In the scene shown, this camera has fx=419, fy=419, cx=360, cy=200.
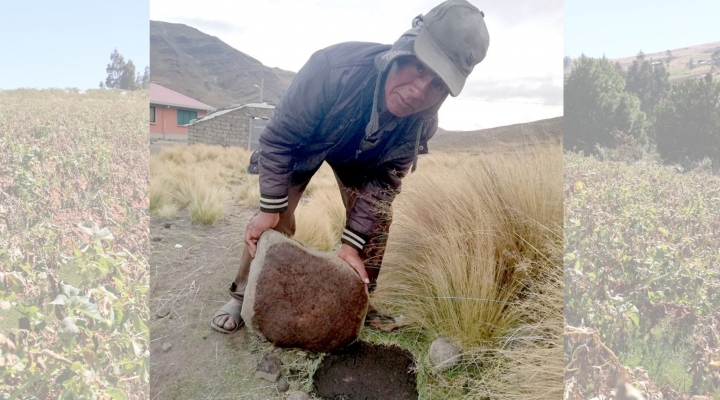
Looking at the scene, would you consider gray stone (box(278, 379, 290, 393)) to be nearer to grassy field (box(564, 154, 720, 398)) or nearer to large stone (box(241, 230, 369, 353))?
large stone (box(241, 230, 369, 353))

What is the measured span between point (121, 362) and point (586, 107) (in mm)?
1112

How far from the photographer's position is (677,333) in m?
0.78

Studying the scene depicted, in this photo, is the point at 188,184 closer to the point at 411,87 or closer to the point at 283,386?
the point at 283,386

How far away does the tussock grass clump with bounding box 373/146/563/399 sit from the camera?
1.27 m

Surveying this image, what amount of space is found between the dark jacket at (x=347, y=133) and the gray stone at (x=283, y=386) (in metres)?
0.48

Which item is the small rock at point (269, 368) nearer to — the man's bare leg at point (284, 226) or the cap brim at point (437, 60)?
the man's bare leg at point (284, 226)

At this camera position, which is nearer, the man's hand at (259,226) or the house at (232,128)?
the man's hand at (259,226)

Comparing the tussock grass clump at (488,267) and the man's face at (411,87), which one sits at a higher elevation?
the man's face at (411,87)

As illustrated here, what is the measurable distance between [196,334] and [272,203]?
0.57 m

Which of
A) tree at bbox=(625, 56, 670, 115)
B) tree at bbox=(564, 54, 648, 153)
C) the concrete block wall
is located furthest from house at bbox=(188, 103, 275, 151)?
tree at bbox=(625, 56, 670, 115)

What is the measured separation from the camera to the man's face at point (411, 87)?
1096 millimetres

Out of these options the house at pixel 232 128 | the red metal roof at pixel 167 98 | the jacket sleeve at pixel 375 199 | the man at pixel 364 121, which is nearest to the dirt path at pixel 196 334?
the man at pixel 364 121

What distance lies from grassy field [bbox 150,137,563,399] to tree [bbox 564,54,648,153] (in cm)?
45

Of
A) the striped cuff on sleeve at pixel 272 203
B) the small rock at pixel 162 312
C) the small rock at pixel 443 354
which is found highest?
the striped cuff on sleeve at pixel 272 203
